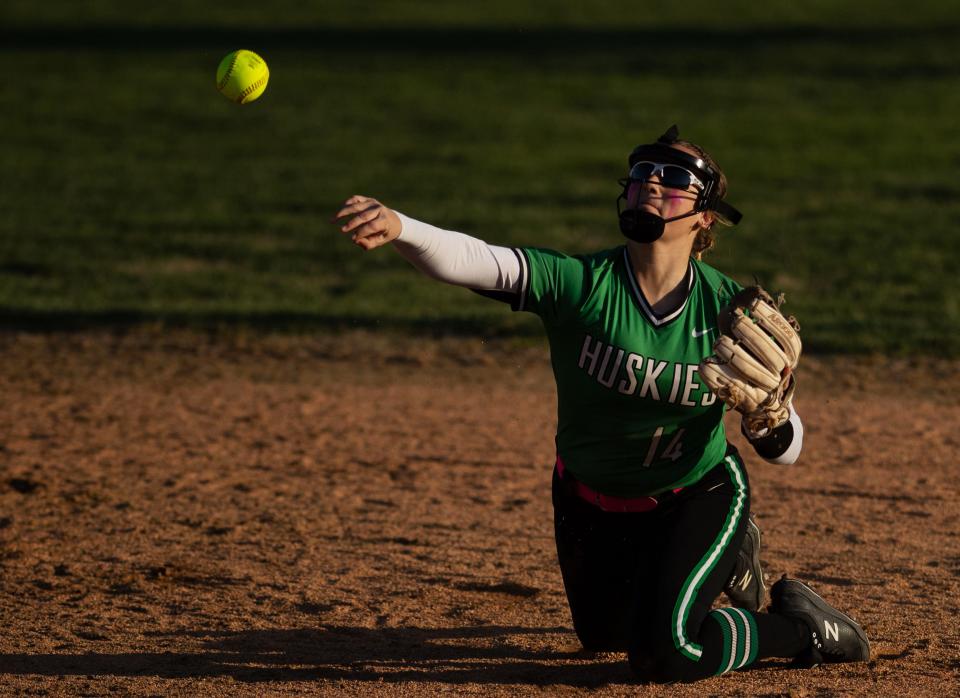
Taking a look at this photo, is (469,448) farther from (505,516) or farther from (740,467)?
(740,467)

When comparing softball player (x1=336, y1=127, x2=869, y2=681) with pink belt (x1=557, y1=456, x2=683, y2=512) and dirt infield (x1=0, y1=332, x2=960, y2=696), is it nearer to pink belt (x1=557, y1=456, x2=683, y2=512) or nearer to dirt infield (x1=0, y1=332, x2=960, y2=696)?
pink belt (x1=557, y1=456, x2=683, y2=512)

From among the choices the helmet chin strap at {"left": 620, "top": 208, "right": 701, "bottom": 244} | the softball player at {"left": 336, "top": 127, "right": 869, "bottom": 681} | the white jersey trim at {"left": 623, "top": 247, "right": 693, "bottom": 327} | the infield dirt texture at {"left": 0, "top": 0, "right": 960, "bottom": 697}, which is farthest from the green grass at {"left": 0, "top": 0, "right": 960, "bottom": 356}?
the helmet chin strap at {"left": 620, "top": 208, "right": 701, "bottom": 244}

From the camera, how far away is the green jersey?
488 centimetres

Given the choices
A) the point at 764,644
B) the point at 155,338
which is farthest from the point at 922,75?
the point at 764,644

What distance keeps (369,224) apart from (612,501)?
1488 millimetres

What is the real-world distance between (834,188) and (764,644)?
12.8 m

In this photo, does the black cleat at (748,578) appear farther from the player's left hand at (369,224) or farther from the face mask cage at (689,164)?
the player's left hand at (369,224)

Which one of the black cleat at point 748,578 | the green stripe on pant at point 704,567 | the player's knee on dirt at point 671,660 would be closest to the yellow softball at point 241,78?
the green stripe on pant at point 704,567

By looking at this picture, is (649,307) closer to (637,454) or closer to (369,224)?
(637,454)

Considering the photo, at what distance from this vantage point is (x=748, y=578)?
5.31m

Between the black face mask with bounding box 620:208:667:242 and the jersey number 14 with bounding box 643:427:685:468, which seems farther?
the jersey number 14 with bounding box 643:427:685:468

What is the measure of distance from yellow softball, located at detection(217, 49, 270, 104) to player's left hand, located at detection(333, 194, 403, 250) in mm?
1945

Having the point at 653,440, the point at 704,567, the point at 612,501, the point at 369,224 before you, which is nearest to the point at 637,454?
the point at 653,440

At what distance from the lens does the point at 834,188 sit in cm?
1694
